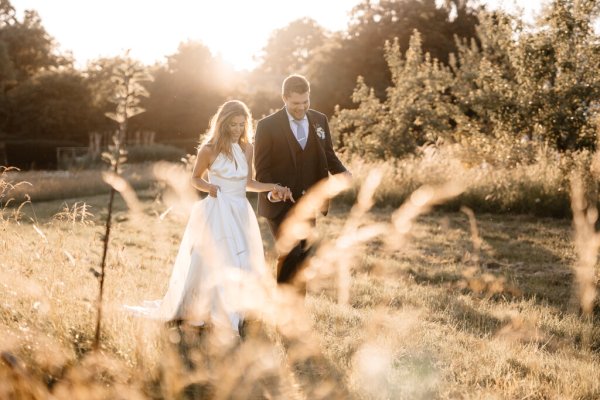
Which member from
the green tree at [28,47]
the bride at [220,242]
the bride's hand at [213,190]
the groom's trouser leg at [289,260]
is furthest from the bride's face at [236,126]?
the green tree at [28,47]

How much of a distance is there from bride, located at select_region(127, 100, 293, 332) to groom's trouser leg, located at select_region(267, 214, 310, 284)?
6.8 inches

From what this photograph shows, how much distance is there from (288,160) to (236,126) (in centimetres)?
57

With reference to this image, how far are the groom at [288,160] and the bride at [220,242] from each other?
0.56ft

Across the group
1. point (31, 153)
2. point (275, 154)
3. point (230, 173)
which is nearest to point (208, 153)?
point (230, 173)

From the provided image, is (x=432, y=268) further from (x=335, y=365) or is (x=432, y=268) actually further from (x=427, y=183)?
(x=427, y=183)

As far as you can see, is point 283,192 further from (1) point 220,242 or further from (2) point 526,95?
(2) point 526,95

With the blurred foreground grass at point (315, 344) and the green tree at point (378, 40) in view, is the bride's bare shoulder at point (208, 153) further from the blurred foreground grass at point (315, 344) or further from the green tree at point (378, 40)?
the green tree at point (378, 40)

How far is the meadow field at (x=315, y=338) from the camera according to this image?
3277 millimetres

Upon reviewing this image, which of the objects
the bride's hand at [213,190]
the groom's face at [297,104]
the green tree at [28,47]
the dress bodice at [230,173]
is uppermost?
the green tree at [28,47]

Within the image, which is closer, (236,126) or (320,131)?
(236,126)

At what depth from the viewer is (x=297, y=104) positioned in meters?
4.76

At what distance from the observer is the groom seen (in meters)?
4.93

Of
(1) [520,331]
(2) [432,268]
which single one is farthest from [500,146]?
(1) [520,331]

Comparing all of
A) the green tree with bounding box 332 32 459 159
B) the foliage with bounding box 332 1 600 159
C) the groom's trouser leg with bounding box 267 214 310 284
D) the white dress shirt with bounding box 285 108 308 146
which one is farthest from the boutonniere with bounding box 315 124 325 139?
the green tree with bounding box 332 32 459 159
